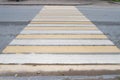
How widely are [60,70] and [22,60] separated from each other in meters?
1.00

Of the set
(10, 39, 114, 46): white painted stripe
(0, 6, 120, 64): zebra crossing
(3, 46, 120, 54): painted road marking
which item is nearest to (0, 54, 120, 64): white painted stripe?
(0, 6, 120, 64): zebra crossing

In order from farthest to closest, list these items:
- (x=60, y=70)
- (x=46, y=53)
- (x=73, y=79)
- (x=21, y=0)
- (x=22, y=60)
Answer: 1. (x=21, y=0)
2. (x=46, y=53)
3. (x=22, y=60)
4. (x=60, y=70)
5. (x=73, y=79)

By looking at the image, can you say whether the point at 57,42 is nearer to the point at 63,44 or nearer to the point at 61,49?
the point at 63,44

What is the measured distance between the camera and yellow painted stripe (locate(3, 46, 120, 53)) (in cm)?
820

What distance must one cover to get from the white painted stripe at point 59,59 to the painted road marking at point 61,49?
1.33 feet

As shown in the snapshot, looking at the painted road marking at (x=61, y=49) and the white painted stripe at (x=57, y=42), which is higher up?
the painted road marking at (x=61, y=49)

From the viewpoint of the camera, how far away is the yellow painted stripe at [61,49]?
820 centimetres

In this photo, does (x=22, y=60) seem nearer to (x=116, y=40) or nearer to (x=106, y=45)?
(x=106, y=45)

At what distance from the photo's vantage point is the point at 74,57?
762 centimetres

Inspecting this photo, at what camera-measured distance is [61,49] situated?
27.7 ft

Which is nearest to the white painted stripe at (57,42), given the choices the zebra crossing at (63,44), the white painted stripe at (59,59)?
the zebra crossing at (63,44)

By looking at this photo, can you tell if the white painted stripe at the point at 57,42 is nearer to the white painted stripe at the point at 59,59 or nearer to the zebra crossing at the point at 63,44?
the zebra crossing at the point at 63,44

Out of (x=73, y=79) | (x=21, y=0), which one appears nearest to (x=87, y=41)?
(x=73, y=79)

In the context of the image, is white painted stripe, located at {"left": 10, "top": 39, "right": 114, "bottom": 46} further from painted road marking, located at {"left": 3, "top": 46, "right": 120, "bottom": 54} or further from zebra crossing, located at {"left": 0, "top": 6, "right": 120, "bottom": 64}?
painted road marking, located at {"left": 3, "top": 46, "right": 120, "bottom": 54}
